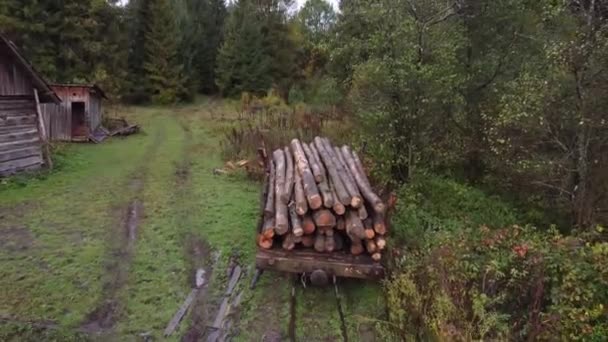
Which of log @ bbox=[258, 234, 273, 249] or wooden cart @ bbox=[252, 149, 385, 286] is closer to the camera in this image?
wooden cart @ bbox=[252, 149, 385, 286]

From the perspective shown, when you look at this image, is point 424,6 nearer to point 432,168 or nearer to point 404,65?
point 404,65

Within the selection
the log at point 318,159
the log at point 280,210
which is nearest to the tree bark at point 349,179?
the log at point 318,159

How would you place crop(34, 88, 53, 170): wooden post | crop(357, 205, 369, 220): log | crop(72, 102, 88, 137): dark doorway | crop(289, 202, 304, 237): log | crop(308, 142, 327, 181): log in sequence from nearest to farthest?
crop(289, 202, 304, 237): log, crop(357, 205, 369, 220): log, crop(308, 142, 327, 181): log, crop(34, 88, 53, 170): wooden post, crop(72, 102, 88, 137): dark doorway

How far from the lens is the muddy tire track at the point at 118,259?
19.4 feet

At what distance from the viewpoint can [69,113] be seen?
67.2 feet

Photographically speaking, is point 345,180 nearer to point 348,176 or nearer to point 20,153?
point 348,176

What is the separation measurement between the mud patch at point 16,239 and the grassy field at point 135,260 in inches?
0.8

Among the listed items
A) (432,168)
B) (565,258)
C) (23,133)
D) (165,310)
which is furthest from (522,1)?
(23,133)

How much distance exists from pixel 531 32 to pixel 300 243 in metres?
9.00

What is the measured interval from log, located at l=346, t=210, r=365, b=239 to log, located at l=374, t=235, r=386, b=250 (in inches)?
10.8

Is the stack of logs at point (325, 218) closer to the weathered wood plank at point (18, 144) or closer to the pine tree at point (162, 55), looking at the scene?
the weathered wood plank at point (18, 144)

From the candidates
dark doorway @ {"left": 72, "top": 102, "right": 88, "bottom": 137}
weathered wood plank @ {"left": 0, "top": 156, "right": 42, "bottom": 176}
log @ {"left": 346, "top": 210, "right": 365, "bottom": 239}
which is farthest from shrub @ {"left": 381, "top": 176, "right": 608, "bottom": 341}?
dark doorway @ {"left": 72, "top": 102, "right": 88, "bottom": 137}

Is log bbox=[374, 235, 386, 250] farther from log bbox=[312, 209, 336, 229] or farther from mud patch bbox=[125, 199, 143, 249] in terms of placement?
mud patch bbox=[125, 199, 143, 249]

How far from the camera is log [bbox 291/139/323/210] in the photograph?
666 cm
